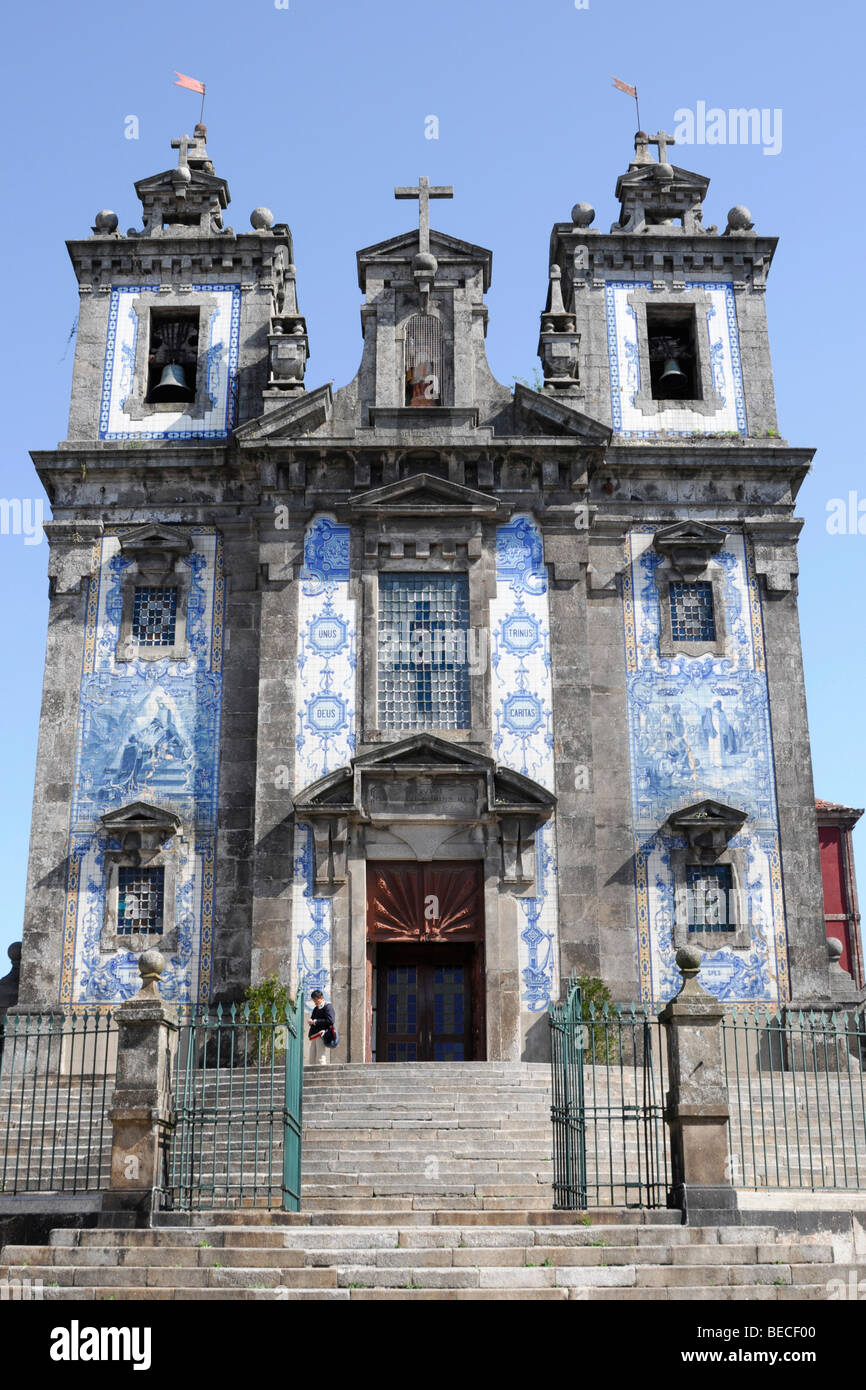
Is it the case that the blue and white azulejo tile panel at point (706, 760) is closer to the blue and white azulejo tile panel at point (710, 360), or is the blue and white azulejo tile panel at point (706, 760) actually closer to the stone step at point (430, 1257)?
the blue and white azulejo tile panel at point (710, 360)

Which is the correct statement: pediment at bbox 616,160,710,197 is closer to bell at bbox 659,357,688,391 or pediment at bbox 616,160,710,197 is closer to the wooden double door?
bell at bbox 659,357,688,391

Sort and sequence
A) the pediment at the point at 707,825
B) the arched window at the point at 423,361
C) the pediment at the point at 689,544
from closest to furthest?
the pediment at the point at 707,825
the pediment at the point at 689,544
the arched window at the point at 423,361

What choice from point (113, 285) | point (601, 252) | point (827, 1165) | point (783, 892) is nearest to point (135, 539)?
point (113, 285)

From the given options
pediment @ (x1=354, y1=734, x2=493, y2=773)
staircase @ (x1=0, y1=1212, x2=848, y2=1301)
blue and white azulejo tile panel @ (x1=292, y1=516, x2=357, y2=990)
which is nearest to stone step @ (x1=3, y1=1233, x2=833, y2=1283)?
staircase @ (x1=0, y1=1212, x2=848, y2=1301)

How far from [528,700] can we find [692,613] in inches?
129

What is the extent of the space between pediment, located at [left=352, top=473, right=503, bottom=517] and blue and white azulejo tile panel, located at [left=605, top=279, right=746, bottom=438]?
2.99 m

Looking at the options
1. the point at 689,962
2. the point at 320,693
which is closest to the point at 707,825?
the point at 320,693

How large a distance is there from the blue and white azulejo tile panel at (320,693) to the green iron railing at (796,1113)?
241 inches

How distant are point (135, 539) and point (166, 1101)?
11499 mm

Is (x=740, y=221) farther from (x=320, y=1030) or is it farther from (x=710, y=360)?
(x=320, y=1030)

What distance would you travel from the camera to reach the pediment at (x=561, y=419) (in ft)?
81.8

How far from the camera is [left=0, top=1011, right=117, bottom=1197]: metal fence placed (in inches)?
652

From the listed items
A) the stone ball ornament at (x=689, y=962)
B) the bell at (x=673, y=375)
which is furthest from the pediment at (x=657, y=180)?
the stone ball ornament at (x=689, y=962)
